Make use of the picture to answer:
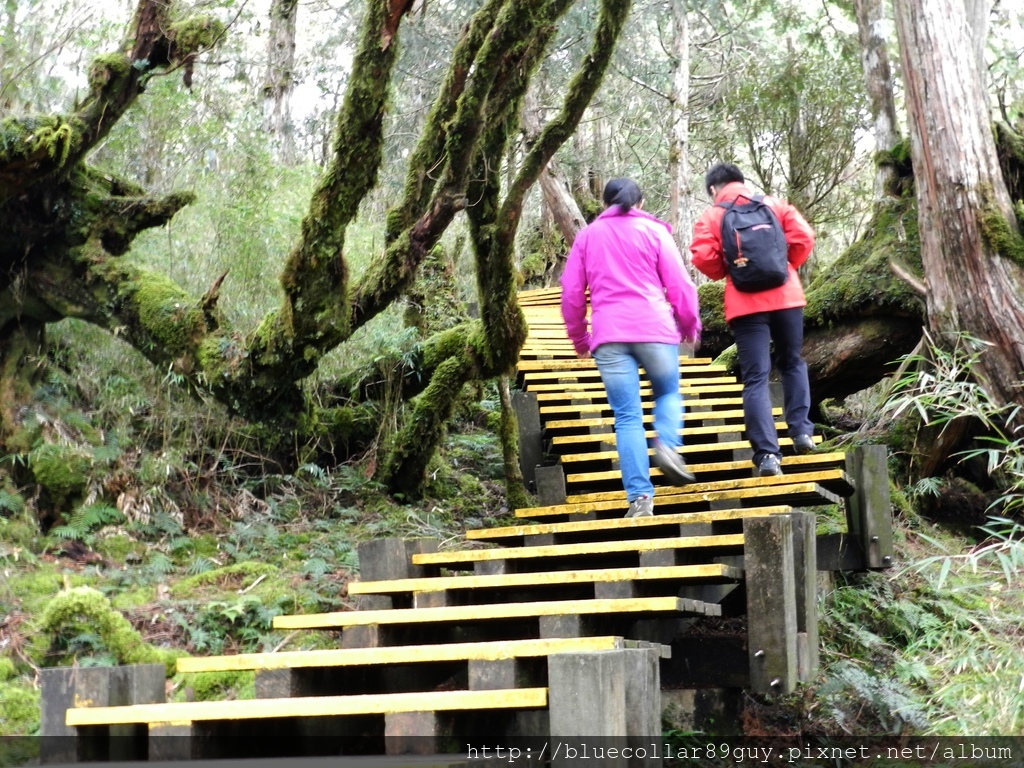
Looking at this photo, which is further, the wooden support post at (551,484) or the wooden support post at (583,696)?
the wooden support post at (551,484)

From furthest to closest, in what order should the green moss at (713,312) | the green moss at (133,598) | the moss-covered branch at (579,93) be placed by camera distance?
the green moss at (713,312)
the moss-covered branch at (579,93)
the green moss at (133,598)

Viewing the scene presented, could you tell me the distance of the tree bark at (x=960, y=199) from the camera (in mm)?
8633

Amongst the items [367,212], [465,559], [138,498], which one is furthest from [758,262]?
[367,212]

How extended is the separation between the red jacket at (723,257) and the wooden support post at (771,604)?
6.30 feet

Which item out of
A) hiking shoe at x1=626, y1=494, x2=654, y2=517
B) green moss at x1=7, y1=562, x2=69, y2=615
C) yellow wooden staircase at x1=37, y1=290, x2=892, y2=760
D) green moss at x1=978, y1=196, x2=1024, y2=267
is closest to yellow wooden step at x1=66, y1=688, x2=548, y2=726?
yellow wooden staircase at x1=37, y1=290, x2=892, y2=760

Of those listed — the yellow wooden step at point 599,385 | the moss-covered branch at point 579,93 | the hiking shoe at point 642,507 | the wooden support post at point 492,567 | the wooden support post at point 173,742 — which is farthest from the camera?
the yellow wooden step at point 599,385

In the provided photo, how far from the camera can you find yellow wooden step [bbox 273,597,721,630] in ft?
14.1

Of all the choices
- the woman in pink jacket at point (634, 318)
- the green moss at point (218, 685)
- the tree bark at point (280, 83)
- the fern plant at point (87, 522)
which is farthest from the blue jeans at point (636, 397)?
the tree bark at point (280, 83)

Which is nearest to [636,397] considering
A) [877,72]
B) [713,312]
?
[713,312]

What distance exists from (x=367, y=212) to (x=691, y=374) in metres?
5.40

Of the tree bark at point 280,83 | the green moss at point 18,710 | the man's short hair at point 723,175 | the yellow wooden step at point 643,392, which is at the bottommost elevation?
the green moss at point 18,710

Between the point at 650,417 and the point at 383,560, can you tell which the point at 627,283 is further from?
the point at 650,417

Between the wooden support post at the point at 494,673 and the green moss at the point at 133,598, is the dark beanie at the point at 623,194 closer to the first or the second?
the wooden support post at the point at 494,673

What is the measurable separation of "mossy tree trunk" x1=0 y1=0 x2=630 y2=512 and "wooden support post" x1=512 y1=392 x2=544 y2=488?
624mm
